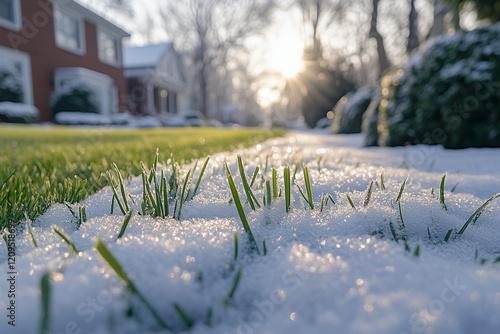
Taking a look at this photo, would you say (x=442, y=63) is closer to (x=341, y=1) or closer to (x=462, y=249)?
(x=462, y=249)

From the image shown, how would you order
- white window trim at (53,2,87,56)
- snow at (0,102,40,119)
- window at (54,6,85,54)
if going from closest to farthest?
snow at (0,102,40,119) → white window trim at (53,2,87,56) → window at (54,6,85,54)

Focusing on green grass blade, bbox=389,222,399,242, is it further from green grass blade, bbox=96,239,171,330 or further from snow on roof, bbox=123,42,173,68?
snow on roof, bbox=123,42,173,68

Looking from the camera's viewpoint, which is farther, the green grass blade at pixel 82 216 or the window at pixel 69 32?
the window at pixel 69 32

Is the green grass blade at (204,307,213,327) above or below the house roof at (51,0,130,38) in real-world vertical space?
below

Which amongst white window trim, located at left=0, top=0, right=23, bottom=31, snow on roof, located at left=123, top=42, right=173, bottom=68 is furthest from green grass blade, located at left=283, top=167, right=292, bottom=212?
snow on roof, located at left=123, top=42, right=173, bottom=68

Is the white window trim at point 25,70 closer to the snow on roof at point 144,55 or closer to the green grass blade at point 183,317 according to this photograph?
the snow on roof at point 144,55

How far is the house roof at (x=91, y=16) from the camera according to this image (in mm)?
13656

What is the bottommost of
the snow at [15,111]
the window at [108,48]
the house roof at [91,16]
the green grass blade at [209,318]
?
the green grass blade at [209,318]

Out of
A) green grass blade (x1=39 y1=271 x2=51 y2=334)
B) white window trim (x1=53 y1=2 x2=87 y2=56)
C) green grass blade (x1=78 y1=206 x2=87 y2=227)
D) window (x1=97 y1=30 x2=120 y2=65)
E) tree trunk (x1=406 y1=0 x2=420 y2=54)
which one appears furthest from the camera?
window (x1=97 y1=30 x2=120 y2=65)

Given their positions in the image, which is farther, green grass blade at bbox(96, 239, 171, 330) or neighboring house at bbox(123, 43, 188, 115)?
neighboring house at bbox(123, 43, 188, 115)

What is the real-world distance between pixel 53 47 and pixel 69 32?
5.36 ft

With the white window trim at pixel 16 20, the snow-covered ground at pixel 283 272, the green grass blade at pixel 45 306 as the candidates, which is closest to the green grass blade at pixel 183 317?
the snow-covered ground at pixel 283 272

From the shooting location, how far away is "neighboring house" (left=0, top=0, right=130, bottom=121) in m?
11.8

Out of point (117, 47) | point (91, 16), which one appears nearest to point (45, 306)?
point (91, 16)
